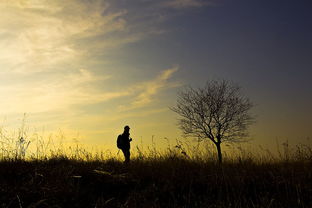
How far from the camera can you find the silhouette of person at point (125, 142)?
13168mm

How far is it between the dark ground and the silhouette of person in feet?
12.4

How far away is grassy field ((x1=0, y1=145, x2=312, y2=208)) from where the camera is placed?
627cm

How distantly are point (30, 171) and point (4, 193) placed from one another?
1861 mm

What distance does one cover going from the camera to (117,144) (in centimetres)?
1359

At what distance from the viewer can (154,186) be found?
23.6 ft

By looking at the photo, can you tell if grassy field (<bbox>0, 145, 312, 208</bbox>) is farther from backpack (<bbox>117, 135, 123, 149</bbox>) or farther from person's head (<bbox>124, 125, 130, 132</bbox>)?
person's head (<bbox>124, 125, 130, 132</bbox>)

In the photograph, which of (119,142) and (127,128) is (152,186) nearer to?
(119,142)

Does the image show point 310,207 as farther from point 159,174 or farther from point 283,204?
point 159,174

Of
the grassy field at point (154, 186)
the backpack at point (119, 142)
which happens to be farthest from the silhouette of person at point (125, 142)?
the grassy field at point (154, 186)

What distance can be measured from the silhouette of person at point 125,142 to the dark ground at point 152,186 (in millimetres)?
3769

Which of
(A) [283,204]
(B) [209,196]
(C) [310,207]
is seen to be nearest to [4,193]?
(B) [209,196]

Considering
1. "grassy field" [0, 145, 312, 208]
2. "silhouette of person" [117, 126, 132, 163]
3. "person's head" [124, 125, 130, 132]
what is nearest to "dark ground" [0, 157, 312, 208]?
"grassy field" [0, 145, 312, 208]

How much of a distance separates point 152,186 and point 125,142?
20.7 feet

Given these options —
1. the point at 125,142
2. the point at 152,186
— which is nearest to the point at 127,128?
the point at 125,142
